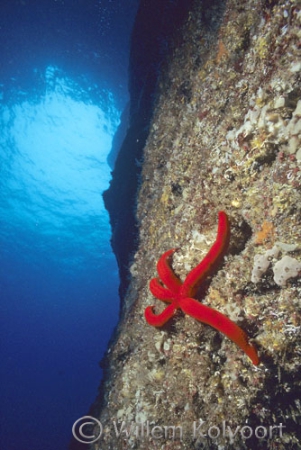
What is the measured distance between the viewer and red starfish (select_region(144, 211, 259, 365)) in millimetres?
Answer: 2557

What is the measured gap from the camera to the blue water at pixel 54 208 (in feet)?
40.9

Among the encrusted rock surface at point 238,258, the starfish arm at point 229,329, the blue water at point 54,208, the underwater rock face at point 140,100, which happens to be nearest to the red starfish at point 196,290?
the starfish arm at point 229,329

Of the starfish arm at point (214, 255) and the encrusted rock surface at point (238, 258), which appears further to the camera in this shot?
the starfish arm at point (214, 255)

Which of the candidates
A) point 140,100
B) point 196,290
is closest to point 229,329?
point 196,290

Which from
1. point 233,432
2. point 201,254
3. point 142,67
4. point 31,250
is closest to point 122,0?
point 142,67

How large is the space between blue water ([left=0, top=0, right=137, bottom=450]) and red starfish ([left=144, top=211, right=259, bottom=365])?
11.6 meters

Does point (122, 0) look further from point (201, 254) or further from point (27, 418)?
point (27, 418)

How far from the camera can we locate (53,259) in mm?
55688

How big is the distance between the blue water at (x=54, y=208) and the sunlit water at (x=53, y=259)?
18cm

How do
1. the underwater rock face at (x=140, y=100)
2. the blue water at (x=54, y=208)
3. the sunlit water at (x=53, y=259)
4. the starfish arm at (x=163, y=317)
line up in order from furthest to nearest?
1. the sunlit water at (x=53, y=259)
2. the blue water at (x=54, y=208)
3. the underwater rock face at (x=140, y=100)
4. the starfish arm at (x=163, y=317)

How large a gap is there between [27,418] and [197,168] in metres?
51.8

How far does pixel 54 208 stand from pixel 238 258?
41.4m

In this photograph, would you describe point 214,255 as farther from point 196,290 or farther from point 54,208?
point 54,208

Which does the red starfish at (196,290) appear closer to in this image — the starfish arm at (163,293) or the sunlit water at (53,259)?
the starfish arm at (163,293)
